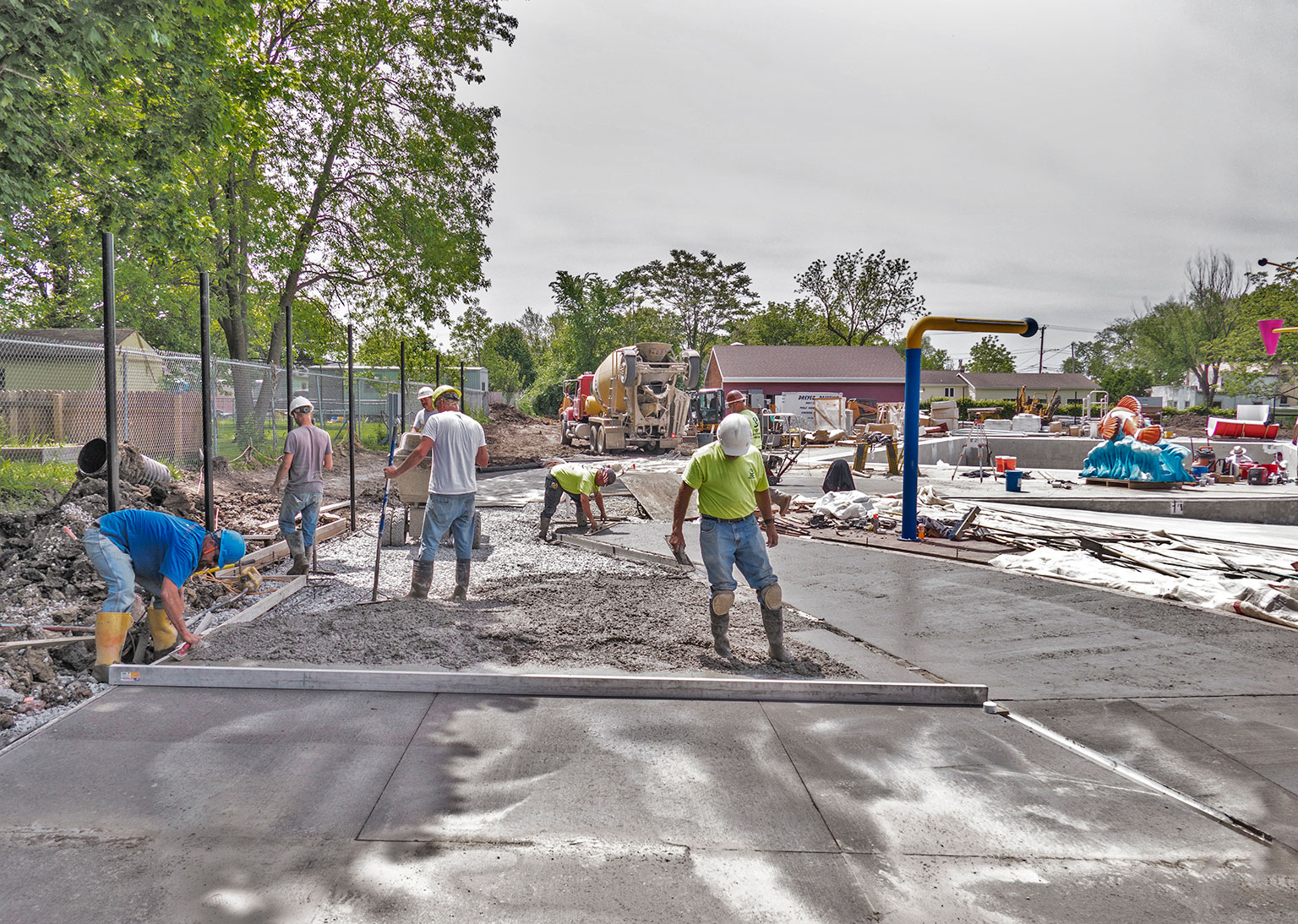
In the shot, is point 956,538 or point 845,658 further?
point 956,538

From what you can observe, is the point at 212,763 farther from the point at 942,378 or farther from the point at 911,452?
the point at 942,378

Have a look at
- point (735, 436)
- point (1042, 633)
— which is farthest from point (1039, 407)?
point (735, 436)

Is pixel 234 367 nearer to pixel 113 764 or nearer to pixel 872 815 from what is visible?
pixel 113 764

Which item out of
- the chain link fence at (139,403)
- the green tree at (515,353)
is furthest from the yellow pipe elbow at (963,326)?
the green tree at (515,353)

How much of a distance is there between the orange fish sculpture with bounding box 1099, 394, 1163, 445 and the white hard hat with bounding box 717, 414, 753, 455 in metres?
16.1

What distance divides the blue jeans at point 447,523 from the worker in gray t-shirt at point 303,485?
1.68m

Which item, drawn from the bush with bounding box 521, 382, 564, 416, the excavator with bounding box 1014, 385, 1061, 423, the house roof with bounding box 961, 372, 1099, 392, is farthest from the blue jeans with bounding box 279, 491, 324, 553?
the house roof with bounding box 961, 372, 1099, 392

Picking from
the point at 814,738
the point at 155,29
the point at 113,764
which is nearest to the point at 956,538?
the point at 814,738

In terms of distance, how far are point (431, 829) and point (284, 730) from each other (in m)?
1.44

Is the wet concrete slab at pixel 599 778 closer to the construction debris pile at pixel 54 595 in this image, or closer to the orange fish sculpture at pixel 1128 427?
the construction debris pile at pixel 54 595

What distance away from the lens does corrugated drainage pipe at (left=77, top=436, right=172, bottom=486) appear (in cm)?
959

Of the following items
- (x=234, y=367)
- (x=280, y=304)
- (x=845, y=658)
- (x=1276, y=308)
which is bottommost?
(x=845, y=658)

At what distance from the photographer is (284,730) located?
4.16 meters

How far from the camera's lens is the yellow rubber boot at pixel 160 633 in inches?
212
